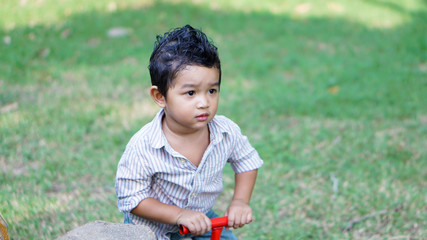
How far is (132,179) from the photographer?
1.88 m

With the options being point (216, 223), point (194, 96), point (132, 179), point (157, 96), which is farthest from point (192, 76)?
point (216, 223)

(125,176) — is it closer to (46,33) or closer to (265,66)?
(265,66)

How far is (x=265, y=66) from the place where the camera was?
5.38 metres

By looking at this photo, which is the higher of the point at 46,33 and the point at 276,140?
the point at 46,33

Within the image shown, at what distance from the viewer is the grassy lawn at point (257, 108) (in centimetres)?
283

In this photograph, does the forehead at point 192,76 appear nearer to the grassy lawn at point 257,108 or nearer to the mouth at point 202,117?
the mouth at point 202,117

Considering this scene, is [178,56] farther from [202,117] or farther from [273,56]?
[273,56]

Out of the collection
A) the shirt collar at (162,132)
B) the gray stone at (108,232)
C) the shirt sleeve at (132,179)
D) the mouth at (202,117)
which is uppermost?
the mouth at (202,117)

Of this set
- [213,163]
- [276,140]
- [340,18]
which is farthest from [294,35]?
[213,163]

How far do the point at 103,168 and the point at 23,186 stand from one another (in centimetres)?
52

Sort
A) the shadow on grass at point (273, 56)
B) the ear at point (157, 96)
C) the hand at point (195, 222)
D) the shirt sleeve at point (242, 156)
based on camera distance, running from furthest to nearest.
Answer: the shadow on grass at point (273, 56) → the shirt sleeve at point (242, 156) → the ear at point (157, 96) → the hand at point (195, 222)

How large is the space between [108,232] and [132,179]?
25cm

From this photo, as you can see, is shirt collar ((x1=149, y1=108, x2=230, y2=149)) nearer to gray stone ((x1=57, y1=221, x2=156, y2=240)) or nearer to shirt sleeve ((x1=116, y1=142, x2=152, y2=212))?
shirt sleeve ((x1=116, y1=142, x2=152, y2=212))

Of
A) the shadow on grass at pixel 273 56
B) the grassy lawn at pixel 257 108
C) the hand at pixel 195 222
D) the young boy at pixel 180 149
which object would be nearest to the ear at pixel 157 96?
the young boy at pixel 180 149
